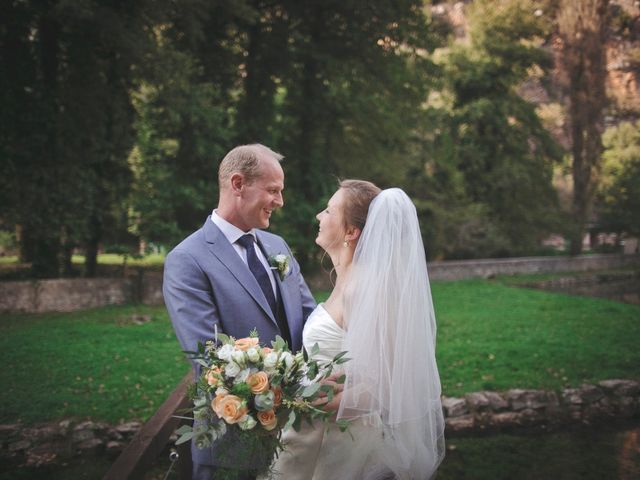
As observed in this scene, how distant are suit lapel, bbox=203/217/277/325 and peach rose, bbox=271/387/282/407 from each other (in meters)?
0.64

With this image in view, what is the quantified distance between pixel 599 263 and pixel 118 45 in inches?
777

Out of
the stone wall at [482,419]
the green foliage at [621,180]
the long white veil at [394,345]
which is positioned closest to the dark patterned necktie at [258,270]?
the long white veil at [394,345]

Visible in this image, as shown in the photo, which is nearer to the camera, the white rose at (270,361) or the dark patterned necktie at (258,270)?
the white rose at (270,361)

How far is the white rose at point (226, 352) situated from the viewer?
2150 mm

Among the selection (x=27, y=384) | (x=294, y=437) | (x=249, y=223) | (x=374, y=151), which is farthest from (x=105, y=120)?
(x=294, y=437)

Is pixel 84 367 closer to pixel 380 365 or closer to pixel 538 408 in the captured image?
pixel 380 365

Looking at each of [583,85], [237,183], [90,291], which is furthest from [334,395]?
[583,85]

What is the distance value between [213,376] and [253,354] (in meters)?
0.20

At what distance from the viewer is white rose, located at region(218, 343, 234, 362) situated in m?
2.15

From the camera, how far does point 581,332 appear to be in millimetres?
9938

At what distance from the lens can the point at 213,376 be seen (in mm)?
2152

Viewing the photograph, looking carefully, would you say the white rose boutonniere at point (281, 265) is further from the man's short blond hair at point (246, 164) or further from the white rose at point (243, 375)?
the white rose at point (243, 375)

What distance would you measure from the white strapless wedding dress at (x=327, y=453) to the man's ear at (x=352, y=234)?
650 mm

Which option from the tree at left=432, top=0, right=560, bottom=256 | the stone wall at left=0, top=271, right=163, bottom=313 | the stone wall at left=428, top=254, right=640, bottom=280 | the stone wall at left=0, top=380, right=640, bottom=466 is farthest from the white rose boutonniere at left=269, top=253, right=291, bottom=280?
the tree at left=432, top=0, right=560, bottom=256
